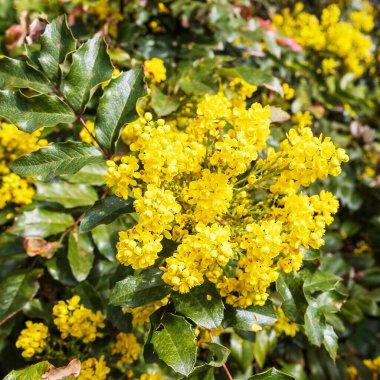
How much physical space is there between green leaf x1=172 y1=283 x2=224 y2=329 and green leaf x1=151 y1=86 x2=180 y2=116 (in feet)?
2.21

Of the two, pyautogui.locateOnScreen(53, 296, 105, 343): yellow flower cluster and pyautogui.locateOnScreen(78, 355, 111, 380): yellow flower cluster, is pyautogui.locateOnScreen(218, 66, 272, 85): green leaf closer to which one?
pyautogui.locateOnScreen(53, 296, 105, 343): yellow flower cluster

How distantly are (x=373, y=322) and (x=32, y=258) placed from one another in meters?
1.85

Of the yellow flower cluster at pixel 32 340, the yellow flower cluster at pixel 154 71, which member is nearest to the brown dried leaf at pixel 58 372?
the yellow flower cluster at pixel 32 340

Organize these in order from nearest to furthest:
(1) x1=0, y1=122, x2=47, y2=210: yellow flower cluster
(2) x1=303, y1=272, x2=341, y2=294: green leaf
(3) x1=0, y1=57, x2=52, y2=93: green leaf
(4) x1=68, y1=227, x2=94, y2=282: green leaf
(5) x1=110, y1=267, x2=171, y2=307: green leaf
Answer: (5) x1=110, y1=267, x2=171, y2=307: green leaf < (3) x1=0, y1=57, x2=52, y2=93: green leaf < (2) x1=303, y1=272, x2=341, y2=294: green leaf < (4) x1=68, y1=227, x2=94, y2=282: green leaf < (1) x1=0, y1=122, x2=47, y2=210: yellow flower cluster

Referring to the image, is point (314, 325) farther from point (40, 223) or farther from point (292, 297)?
point (40, 223)

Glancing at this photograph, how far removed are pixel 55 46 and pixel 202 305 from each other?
2.73ft

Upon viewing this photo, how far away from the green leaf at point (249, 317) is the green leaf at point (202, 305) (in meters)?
0.10

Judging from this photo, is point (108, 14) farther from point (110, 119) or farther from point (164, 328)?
point (164, 328)

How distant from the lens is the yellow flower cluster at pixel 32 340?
133cm

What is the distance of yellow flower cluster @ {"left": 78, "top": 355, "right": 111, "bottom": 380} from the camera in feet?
4.18

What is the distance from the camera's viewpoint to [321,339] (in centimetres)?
123

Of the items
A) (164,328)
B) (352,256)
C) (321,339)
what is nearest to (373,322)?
(352,256)

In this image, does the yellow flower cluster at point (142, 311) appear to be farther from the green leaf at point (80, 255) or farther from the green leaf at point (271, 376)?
the green leaf at point (271, 376)

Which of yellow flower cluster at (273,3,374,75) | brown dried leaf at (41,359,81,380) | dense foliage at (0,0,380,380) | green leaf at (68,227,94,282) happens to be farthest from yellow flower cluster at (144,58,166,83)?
yellow flower cluster at (273,3,374,75)
